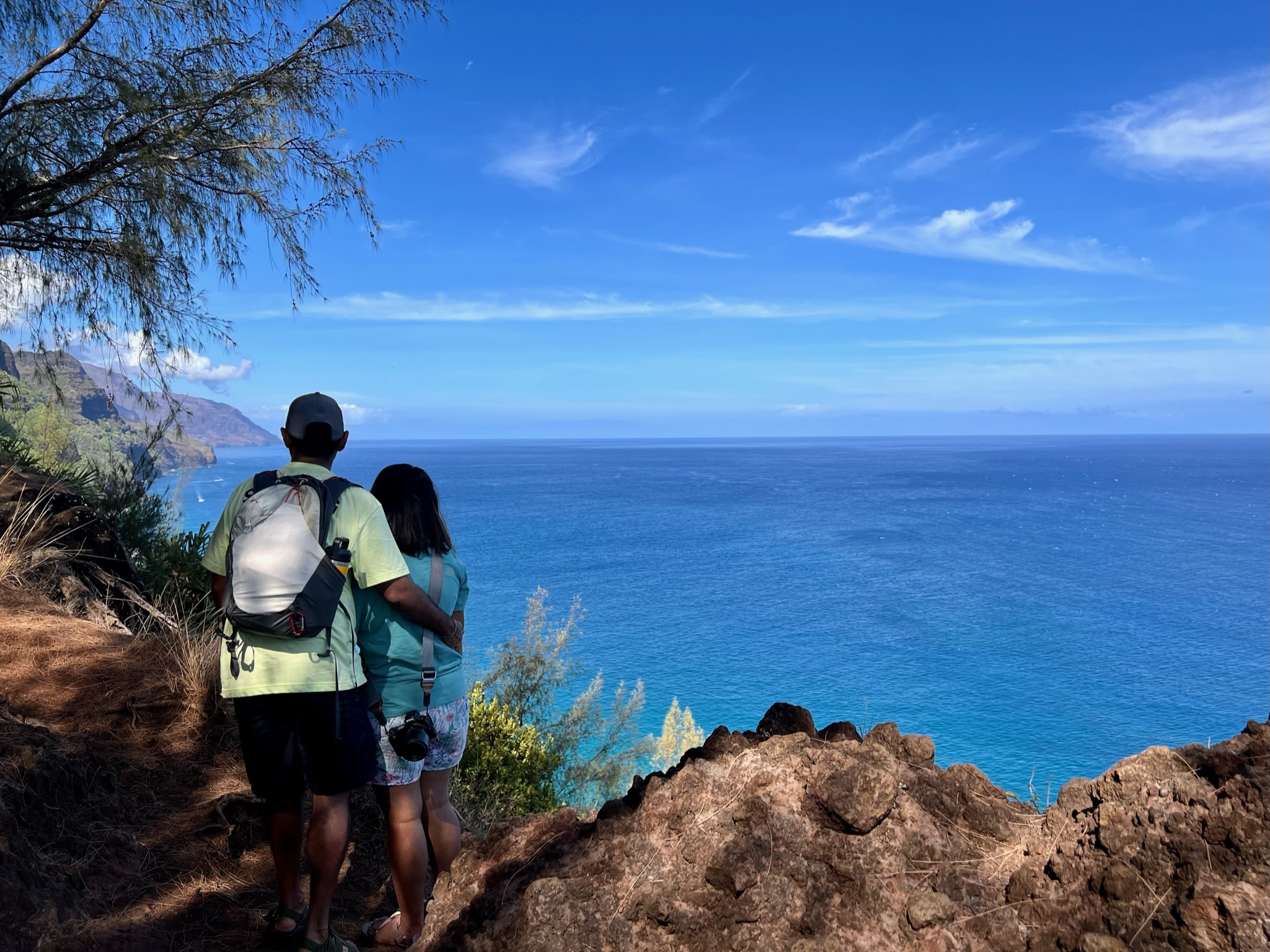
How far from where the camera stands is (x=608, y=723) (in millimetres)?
28656

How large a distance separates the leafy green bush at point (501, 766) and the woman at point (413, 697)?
26.5ft

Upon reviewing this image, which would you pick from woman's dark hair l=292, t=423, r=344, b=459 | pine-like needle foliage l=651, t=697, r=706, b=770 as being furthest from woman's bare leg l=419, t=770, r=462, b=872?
pine-like needle foliage l=651, t=697, r=706, b=770

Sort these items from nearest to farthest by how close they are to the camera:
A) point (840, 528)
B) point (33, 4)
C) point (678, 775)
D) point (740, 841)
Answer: point (740, 841)
point (678, 775)
point (33, 4)
point (840, 528)

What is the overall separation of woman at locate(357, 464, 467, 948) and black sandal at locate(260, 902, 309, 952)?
295mm

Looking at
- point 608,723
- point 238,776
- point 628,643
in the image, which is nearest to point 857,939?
point 238,776

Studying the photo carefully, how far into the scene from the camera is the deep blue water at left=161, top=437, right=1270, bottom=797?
39.4 metres

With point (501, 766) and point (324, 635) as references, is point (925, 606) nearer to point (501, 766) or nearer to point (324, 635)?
point (501, 766)

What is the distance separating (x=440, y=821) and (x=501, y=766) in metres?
9.64

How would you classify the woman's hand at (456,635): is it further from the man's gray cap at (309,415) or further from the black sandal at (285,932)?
the black sandal at (285,932)

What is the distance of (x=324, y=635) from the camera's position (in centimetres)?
254

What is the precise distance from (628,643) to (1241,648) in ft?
119

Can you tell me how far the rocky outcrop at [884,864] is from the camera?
1.76m

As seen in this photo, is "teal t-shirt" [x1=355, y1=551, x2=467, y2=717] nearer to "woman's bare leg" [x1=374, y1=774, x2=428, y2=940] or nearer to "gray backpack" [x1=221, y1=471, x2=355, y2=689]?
"gray backpack" [x1=221, y1=471, x2=355, y2=689]

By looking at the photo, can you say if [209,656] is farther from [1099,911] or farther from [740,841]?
[1099,911]
